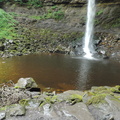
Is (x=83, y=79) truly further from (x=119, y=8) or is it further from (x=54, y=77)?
(x=119, y=8)

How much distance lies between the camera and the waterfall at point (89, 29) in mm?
17428

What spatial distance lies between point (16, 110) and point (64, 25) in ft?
63.5

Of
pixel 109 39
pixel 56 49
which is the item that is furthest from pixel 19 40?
pixel 109 39

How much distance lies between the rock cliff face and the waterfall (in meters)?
0.62

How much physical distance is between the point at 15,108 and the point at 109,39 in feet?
54.3

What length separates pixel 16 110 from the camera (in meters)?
3.56

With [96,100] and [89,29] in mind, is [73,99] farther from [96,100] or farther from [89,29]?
[89,29]

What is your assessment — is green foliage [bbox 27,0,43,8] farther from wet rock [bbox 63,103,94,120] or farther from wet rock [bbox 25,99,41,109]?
wet rock [bbox 63,103,94,120]

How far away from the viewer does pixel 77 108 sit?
3.90 meters

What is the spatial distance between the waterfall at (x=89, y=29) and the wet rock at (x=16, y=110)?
13253 millimetres

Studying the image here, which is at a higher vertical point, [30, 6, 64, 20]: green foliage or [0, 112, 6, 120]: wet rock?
[30, 6, 64, 20]: green foliage

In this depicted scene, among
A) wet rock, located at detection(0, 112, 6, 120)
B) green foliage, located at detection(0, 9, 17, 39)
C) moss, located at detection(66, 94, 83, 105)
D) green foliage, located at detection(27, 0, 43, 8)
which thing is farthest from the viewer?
green foliage, located at detection(27, 0, 43, 8)

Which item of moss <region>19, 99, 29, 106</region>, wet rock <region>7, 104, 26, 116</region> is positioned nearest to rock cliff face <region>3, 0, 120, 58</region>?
moss <region>19, 99, 29, 106</region>

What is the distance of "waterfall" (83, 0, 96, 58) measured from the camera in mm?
17428
